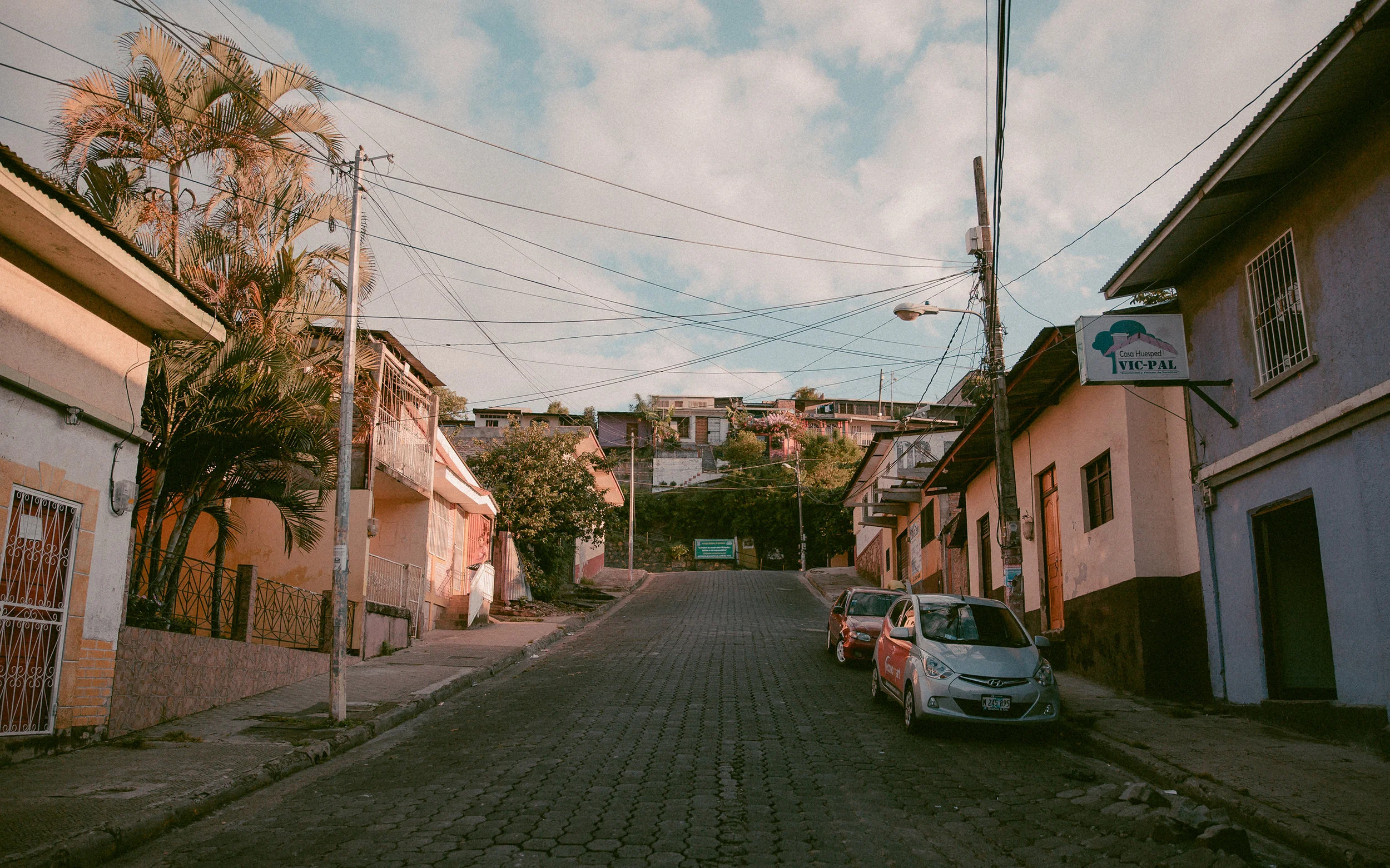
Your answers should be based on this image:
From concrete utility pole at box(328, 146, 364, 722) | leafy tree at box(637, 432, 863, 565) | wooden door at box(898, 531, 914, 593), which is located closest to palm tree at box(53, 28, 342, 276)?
concrete utility pole at box(328, 146, 364, 722)

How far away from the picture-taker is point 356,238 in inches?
483

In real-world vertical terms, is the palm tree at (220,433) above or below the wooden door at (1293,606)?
above

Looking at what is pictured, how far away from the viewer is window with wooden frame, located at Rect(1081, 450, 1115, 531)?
14375 mm

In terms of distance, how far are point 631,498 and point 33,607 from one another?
39.0 metres

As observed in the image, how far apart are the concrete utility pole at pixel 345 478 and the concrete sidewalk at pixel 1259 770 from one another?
27.0 ft

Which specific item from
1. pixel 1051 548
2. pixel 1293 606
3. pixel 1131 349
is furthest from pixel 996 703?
pixel 1051 548

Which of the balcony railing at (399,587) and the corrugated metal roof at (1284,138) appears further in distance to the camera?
the balcony railing at (399,587)

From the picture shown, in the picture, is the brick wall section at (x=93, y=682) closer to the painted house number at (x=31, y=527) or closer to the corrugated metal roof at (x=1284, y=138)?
the painted house number at (x=31, y=527)

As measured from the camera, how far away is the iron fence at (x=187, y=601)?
11492mm

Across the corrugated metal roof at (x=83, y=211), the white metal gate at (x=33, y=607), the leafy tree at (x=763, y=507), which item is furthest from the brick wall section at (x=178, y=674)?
the leafy tree at (x=763, y=507)

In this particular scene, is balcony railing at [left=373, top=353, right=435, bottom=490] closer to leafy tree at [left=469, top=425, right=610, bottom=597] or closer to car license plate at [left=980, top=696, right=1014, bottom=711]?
leafy tree at [left=469, top=425, right=610, bottom=597]

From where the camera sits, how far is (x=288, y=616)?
15078mm

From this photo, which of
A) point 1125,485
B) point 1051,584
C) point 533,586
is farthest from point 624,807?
point 533,586

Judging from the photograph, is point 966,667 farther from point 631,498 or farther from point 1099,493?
point 631,498
